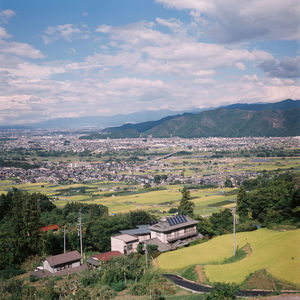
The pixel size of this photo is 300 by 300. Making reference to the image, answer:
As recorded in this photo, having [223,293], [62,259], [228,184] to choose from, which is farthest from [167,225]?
[228,184]

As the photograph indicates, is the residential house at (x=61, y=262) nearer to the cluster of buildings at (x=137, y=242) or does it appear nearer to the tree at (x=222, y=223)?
the cluster of buildings at (x=137, y=242)

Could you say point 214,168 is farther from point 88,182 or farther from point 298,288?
point 298,288

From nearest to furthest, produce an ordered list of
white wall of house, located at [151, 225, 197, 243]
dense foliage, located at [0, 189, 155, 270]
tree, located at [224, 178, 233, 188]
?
1. dense foliage, located at [0, 189, 155, 270]
2. white wall of house, located at [151, 225, 197, 243]
3. tree, located at [224, 178, 233, 188]

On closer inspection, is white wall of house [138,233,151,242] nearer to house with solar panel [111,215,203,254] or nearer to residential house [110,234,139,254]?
house with solar panel [111,215,203,254]

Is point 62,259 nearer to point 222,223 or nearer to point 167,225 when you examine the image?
point 167,225

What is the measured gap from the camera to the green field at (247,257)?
524 inches

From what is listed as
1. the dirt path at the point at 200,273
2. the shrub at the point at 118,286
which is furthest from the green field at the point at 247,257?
the shrub at the point at 118,286

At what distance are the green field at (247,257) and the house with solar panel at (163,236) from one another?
172 cm

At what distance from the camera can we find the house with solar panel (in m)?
21.2

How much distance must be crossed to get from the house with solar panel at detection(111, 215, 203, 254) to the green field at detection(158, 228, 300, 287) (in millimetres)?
1717

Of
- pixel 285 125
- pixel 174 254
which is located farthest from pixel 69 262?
pixel 285 125

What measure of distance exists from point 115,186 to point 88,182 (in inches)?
311

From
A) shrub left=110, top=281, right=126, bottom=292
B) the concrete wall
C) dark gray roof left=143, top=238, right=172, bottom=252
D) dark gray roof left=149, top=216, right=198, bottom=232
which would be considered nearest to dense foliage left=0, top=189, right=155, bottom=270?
the concrete wall

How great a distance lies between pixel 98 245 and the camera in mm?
23109
